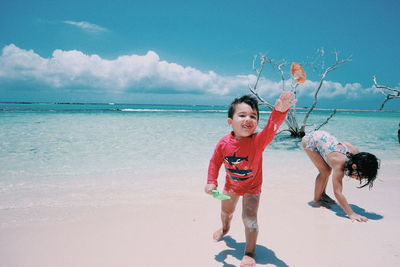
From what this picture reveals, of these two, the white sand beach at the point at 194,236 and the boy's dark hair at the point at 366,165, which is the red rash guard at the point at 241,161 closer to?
the white sand beach at the point at 194,236

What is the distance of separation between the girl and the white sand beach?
0.66 ft

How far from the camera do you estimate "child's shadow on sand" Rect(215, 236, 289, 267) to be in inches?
79.1

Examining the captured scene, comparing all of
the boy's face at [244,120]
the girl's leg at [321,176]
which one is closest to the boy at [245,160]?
the boy's face at [244,120]

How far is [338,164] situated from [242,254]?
1.60 m

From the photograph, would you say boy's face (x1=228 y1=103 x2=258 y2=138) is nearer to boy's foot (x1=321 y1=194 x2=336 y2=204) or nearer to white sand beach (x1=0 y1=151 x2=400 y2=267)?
white sand beach (x1=0 y1=151 x2=400 y2=267)

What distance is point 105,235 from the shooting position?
2336mm

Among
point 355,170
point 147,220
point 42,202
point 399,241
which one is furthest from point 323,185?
point 42,202

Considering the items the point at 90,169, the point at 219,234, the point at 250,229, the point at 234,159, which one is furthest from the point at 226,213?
the point at 90,169

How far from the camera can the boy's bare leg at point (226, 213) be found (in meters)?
2.19

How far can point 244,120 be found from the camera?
1.90m

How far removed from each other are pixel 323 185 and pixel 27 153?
6.16 m

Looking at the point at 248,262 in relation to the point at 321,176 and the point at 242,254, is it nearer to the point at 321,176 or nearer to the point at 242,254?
the point at 242,254

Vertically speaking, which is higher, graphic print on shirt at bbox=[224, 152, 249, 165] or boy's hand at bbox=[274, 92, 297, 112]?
boy's hand at bbox=[274, 92, 297, 112]

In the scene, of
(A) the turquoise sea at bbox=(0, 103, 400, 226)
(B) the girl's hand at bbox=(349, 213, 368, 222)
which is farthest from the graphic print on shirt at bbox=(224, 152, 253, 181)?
(A) the turquoise sea at bbox=(0, 103, 400, 226)
